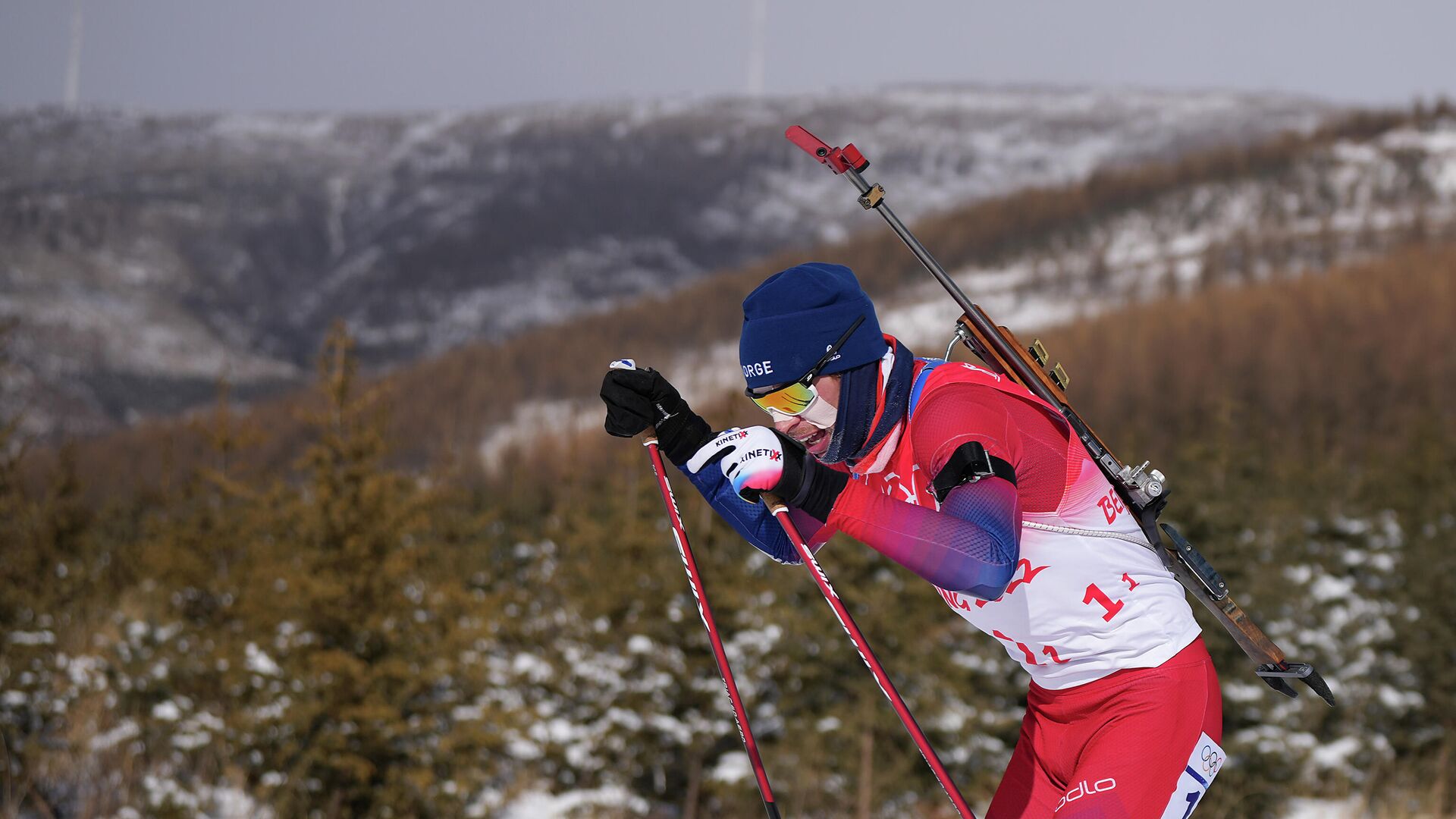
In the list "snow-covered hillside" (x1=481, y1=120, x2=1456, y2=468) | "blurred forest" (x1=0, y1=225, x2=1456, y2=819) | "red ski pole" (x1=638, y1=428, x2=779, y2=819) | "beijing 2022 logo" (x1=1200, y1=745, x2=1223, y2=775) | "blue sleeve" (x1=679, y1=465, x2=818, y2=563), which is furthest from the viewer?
"snow-covered hillside" (x1=481, y1=120, x2=1456, y2=468)

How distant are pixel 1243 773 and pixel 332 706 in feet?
34.4

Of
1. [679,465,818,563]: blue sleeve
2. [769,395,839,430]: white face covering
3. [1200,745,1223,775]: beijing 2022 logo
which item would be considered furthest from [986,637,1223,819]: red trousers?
[769,395,839,430]: white face covering

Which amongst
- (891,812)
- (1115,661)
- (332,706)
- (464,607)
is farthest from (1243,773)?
(1115,661)

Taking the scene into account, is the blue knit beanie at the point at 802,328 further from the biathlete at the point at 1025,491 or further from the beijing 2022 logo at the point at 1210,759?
the beijing 2022 logo at the point at 1210,759

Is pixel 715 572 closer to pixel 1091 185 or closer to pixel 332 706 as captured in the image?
pixel 332 706

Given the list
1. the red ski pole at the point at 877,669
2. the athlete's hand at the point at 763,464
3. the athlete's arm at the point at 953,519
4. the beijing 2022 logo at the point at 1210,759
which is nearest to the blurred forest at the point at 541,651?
the beijing 2022 logo at the point at 1210,759

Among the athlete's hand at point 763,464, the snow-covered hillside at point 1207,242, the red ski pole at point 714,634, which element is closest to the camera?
the athlete's hand at point 763,464

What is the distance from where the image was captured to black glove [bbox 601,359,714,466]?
267cm

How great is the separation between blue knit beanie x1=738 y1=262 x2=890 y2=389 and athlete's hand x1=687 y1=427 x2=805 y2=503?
18 centimetres

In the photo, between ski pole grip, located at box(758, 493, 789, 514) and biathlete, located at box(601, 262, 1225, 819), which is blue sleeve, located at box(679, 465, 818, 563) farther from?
ski pole grip, located at box(758, 493, 789, 514)

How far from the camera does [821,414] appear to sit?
2631mm

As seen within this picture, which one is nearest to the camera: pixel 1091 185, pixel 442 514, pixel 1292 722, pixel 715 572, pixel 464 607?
pixel 464 607

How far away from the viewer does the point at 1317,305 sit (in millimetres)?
80625

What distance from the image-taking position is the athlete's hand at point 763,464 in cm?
237
